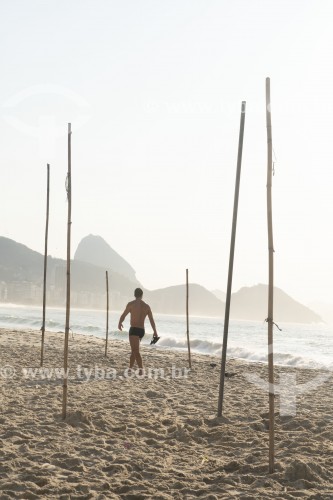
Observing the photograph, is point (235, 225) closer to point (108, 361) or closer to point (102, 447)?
point (102, 447)

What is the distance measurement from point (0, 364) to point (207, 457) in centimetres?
784

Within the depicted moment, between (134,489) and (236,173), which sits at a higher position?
(236,173)

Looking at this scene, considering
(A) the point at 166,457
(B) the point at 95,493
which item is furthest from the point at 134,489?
(A) the point at 166,457

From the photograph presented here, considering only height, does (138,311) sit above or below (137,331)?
above

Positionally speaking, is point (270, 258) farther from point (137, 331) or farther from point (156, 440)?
point (137, 331)

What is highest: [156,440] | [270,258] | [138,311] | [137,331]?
[270,258]

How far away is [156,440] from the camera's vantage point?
6.27 meters

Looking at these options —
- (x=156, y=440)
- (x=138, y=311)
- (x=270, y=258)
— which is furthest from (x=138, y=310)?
(x=270, y=258)

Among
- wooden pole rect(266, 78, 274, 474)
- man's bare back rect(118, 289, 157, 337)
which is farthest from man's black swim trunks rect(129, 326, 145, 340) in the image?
wooden pole rect(266, 78, 274, 474)

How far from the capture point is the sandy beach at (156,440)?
473cm

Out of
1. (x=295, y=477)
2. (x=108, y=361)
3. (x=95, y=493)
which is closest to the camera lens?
(x=95, y=493)

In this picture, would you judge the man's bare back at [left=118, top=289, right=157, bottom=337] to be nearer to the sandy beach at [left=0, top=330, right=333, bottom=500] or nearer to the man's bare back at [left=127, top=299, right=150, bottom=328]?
the man's bare back at [left=127, top=299, right=150, bottom=328]

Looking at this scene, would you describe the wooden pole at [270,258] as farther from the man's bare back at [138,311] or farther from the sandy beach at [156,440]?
the man's bare back at [138,311]

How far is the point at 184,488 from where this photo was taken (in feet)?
15.5
